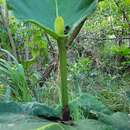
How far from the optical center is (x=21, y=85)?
132cm

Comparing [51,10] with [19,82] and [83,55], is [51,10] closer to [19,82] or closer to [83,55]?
[19,82]

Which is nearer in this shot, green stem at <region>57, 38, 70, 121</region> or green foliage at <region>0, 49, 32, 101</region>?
green stem at <region>57, 38, 70, 121</region>

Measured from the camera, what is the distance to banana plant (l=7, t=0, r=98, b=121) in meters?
0.61

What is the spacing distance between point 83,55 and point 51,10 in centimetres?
306

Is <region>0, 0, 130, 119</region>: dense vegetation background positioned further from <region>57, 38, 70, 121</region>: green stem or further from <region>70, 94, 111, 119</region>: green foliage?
<region>57, 38, 70, 121</region>: green stem

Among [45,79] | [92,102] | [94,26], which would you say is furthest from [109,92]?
[94,26]

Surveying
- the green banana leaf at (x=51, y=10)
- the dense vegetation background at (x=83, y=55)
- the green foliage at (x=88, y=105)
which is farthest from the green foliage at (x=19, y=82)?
the green banana leaf at (x=51, y=10)

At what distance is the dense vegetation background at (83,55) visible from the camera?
207 cm

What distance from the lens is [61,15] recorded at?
70 cm

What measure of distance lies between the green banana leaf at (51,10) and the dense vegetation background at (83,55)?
0.80 m

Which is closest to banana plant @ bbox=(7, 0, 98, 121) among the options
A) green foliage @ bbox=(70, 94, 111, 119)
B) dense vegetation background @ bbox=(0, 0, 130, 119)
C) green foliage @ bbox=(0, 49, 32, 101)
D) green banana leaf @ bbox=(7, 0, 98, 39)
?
green banana leaf @ bbox=(7, 0, 98, 39)

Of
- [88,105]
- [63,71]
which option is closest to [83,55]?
[88,105]

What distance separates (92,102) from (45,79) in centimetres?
183

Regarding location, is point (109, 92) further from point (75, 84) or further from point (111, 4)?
point (111, 4)
